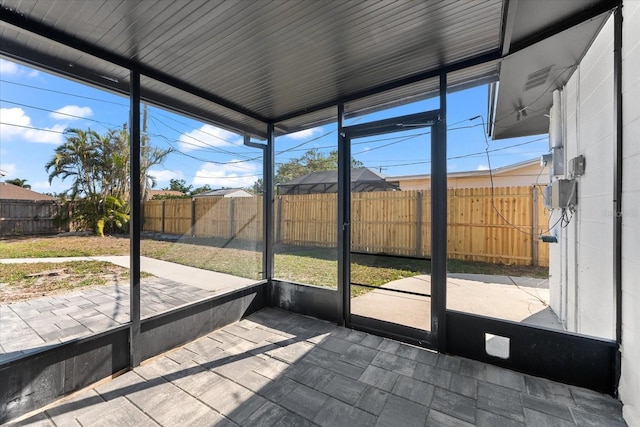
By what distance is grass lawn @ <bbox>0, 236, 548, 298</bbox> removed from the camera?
2033mm

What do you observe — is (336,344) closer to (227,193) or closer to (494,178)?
(227,193)

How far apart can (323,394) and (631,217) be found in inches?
84.7

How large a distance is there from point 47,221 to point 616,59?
3974mm

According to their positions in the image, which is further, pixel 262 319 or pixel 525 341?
pixel 262 319

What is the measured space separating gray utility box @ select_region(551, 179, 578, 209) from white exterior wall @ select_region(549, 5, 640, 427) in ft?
0.20

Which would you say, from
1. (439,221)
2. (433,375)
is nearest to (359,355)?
(433,375)

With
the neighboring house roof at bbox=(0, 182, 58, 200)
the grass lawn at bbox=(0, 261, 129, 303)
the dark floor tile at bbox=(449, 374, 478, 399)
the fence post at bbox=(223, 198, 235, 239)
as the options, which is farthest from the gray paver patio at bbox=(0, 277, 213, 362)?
the dark floor tile at bbox=(449, 374, 478, 399)

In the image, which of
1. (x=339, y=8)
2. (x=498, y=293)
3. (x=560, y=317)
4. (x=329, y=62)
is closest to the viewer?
(x=339, y=8)

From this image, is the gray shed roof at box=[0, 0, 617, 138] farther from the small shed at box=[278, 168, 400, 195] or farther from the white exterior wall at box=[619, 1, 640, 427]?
the small shed at box=[278, 168, 400, 195]

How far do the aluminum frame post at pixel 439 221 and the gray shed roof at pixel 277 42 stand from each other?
37cm

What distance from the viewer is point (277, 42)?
192cm

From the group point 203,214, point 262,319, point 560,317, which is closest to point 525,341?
point 560,317

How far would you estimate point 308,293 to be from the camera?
3.17 m

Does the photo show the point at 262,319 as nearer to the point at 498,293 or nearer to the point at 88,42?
the point at 498,293
